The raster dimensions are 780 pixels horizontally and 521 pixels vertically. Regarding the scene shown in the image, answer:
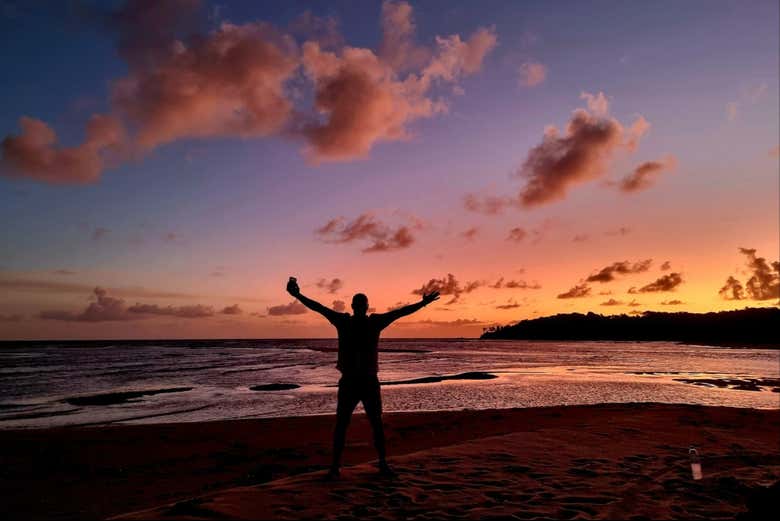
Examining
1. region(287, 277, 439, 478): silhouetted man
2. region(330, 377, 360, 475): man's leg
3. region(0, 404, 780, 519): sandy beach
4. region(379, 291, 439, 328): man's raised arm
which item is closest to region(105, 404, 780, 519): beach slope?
region(0, 404, 780, 519): sandy beach

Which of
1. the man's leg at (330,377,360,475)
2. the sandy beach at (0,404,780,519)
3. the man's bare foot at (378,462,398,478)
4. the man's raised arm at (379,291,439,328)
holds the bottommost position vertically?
the sandy beach at (0,404,780,519)

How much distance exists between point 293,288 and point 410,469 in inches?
144

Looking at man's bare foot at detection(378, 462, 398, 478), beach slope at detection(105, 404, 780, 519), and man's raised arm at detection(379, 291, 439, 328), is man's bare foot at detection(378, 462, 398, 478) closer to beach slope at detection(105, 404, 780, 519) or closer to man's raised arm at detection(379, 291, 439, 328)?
beach slope at detection(105, 404, 780, 519)

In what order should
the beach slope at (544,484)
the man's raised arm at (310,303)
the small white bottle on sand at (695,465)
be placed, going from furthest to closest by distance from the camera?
the small white bottle on sand at (695,465) → the man's raised arm at (310,303) → the beach slope at (544,484)

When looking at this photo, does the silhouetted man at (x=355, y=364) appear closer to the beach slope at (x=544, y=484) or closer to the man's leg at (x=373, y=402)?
the man's leg at (x=373, y=402)

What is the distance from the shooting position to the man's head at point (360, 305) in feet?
24.4

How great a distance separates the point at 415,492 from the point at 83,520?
5418 millimetres

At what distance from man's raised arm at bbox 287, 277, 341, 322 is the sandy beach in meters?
2.45

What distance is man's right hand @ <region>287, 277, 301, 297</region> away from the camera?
7068mm

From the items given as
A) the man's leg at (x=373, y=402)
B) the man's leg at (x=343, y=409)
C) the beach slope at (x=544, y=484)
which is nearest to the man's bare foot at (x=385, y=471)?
the beach slope at (x=544, y=484)

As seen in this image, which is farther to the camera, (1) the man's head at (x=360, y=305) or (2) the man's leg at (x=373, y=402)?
(1) the man's head at (x=360, y=305)

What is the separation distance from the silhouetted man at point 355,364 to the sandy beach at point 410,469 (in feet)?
2.34

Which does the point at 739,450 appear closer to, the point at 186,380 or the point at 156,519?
the point at 156,519

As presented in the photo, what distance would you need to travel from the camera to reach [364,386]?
7.18 meters
